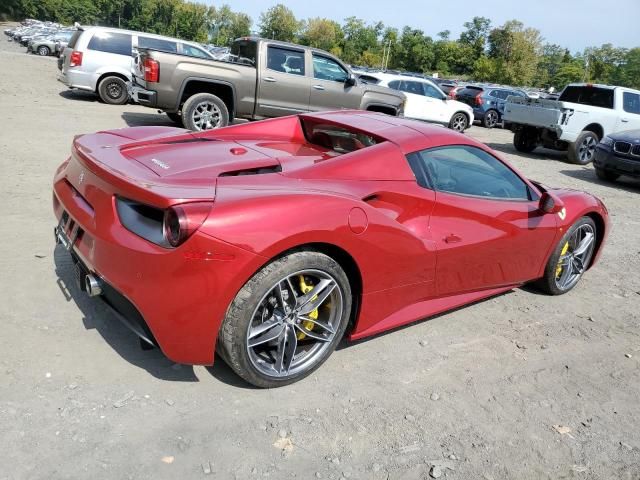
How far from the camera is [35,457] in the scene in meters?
2.30

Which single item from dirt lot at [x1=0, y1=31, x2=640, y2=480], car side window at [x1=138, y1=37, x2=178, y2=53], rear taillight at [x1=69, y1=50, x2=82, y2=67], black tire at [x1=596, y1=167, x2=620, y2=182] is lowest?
dirt lot at [x1=0, y1=31, x2=640, y2=480]

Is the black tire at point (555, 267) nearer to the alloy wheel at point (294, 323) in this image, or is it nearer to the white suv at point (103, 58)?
the alloy wheel at point (294, 323)

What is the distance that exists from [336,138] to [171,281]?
1.91m

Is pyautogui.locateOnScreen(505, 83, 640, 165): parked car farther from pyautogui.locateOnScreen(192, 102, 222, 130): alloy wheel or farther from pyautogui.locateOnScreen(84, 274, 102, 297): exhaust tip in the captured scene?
pyautogui.locateOnScreen(84, 274, 102, 297): exhaust tip

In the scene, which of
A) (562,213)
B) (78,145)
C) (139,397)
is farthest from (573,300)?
(78,145)

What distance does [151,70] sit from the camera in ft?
30.9

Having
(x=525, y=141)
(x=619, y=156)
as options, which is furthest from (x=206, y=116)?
(x=525, y=141)

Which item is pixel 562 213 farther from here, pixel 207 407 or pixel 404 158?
pixel 207 407

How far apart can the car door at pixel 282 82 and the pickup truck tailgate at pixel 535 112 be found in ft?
18.1

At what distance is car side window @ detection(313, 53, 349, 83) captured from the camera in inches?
432

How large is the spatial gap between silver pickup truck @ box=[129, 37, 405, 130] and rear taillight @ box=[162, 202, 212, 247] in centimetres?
771

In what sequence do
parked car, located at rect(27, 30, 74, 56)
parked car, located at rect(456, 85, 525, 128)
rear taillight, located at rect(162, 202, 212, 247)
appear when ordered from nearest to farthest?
rear taillight, located at rect(162, 202, 212, 247) < parked car, located at rect(456, 85, 525, 128) < parked car, located at rect(27, 30, 74, 56)

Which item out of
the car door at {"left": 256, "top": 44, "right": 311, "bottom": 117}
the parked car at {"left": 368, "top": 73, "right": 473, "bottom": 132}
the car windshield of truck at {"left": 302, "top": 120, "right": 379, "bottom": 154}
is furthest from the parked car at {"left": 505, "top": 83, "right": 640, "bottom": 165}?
the car windshield of truck at {"left": 302, "top": 120, "right": 379, "bottom": 154}

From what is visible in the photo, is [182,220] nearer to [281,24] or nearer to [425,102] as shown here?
[425,102]
